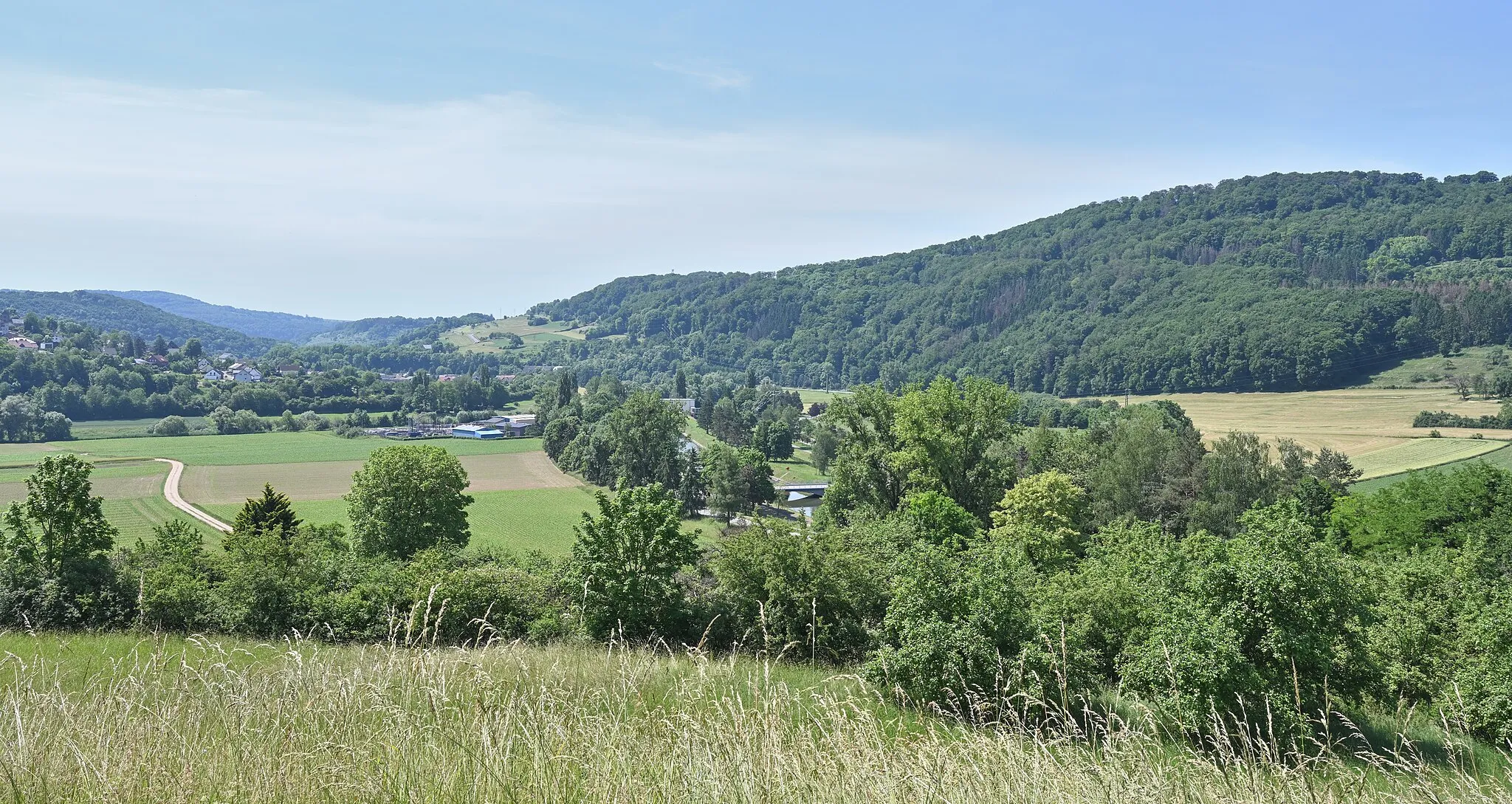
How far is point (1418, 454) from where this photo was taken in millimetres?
60875

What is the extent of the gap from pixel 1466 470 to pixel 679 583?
34443 mm

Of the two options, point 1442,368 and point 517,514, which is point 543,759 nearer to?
point 517,514

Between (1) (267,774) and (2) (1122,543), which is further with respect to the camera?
(2) (1122,543)

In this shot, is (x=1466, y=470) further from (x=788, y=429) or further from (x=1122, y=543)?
(x=788, y=429)

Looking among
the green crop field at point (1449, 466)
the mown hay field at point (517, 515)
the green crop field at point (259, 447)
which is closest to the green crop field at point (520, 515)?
the mown hay field at point (517, 515)

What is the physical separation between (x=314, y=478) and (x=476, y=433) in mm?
38991

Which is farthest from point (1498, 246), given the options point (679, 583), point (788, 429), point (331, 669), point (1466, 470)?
point (331, 669)

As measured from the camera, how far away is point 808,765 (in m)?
3.76

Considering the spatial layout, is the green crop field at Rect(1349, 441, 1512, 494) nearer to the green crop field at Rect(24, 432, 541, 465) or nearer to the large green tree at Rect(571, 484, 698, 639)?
the large green tree at Rect(571, 484, 698, 639)

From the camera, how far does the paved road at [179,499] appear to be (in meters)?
54.2

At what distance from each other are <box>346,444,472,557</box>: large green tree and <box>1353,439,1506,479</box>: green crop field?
177 ft

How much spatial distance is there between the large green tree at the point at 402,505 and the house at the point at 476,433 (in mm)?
74717

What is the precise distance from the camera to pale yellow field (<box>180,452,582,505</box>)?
66.2 meters

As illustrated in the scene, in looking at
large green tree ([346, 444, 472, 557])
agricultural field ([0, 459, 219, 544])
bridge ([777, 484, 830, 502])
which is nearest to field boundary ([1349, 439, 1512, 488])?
bridge ([777, 484, 830, 502])
